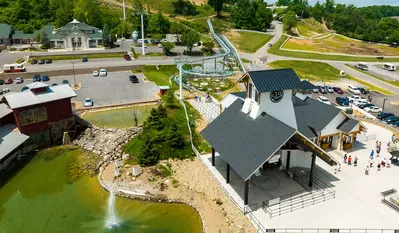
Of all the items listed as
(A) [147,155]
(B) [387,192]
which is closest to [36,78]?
(A) [147,155]

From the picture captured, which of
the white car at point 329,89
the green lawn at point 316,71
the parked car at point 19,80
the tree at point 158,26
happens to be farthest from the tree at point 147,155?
the tree at point 158,26

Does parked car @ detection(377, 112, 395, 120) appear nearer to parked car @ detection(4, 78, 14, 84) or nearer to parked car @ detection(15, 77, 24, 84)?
parked car @ detection(15, 77, 24, 84)

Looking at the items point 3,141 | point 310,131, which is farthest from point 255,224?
point 3,141

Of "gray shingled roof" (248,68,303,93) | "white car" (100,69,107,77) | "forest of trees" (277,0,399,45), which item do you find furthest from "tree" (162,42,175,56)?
"forest of trees" (277,0,399,45)

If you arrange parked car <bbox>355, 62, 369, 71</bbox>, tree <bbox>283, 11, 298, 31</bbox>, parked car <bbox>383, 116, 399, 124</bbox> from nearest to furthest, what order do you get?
parked car <bbox>383, 116, 399, 124</bbox>, parked car <bbox>355, 62, 369, 71</bbox>, tree <bbox>283, 11, 298, 31</bbox>

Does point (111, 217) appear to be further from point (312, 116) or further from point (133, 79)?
point (133, 79)

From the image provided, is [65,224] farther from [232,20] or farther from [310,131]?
[232,20]
